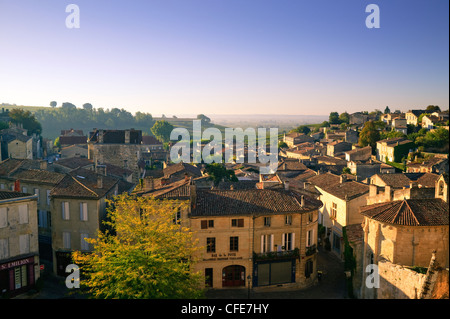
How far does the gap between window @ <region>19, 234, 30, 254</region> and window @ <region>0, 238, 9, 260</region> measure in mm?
1004

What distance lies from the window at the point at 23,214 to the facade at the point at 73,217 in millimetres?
2813

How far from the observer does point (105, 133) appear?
224ft

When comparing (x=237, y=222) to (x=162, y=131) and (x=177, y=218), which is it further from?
(x=162, y=131)

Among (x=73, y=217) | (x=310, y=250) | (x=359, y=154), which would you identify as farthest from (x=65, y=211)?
(x=359, y=154)

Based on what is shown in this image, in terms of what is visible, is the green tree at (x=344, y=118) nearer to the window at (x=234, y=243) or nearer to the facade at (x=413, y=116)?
the facade at (x=413, y=116)

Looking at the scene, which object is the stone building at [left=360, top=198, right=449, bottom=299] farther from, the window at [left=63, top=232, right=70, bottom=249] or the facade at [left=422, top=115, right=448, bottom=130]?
the facade at [left=422, top=115, right=448, bottom=130]

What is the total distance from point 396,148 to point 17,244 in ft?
266

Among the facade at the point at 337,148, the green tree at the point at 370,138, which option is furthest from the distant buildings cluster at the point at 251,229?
the green tree at the point at 370,138

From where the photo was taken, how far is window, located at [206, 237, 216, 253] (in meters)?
30.3

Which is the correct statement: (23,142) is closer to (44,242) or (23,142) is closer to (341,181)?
(44,242)

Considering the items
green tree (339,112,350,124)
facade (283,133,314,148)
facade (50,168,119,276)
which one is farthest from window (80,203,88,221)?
green tree (339,112,350,124)

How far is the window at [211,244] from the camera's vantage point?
3028 centimetres

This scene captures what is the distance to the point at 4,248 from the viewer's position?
2938 centimetres
